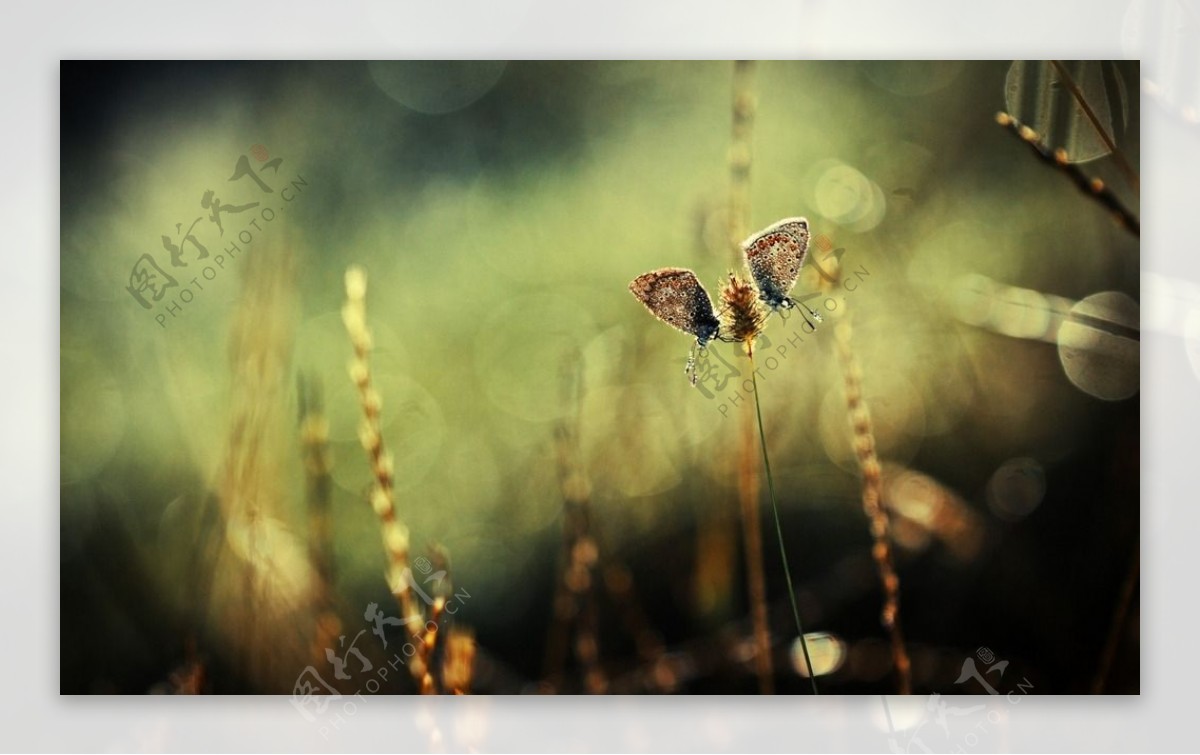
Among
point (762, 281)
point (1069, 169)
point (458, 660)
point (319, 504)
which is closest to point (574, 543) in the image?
point (458, 660)

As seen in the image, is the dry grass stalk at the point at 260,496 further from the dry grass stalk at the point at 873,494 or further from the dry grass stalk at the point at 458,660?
the dry grass stalk at the point at 873,494

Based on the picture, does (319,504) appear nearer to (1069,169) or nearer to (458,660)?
(458,660)

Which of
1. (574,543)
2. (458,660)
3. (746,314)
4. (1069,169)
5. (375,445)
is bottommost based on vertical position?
(458,660)

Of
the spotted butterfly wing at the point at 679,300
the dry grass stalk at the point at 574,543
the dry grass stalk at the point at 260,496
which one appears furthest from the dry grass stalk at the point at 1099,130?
the dry grass stalk at the point at 260,496

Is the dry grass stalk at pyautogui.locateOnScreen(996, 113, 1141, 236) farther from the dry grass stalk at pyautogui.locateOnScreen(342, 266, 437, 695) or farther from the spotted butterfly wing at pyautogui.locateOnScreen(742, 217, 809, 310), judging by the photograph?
the dry grass stalk at pyautogui.locateOnScreen(342, 266, 437, 695)

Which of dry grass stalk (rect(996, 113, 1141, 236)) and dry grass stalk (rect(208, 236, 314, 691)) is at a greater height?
dry grass stalk (rect(996, 113, 1141, 236))

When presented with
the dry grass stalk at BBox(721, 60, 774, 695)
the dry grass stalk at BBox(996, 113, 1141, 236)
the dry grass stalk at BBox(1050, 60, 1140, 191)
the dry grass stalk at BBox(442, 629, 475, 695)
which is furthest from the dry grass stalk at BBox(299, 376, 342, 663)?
the dry grass stalk at BBox(1050, 60, 1140, 191)

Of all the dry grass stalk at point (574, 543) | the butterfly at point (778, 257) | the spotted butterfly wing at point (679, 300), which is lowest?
the dry grass stalk at point (574, 543)
